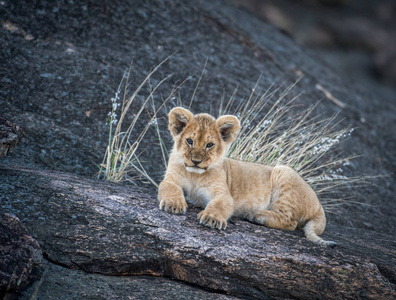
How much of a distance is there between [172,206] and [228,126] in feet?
4.63

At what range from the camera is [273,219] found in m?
5.93

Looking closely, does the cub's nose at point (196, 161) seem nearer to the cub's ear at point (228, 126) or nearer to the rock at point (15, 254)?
the cub's ear at point (228, 126)

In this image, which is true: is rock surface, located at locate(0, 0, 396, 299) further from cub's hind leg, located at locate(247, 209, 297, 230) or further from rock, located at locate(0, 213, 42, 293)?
cub's hind leg, located at locate(247, 209, 297, 230)

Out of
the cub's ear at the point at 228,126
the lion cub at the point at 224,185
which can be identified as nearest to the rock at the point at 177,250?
the lion cub at the point at 224,185

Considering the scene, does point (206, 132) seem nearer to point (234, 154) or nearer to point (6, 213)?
point (234, 154)

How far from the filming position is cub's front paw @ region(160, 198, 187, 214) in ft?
17.5

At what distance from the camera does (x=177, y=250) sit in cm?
462

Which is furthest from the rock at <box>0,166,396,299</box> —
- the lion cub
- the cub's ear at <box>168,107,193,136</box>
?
the cub's ear at <box>168,107,193,136</box>

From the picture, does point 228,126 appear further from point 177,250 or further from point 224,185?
point 177,250

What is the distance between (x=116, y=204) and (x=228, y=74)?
6.41 metres

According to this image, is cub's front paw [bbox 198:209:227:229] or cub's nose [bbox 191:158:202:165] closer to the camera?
cub's front paw [bbox 198:209:227:229]

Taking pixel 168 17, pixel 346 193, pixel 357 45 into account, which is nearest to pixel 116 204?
pixel 346 193

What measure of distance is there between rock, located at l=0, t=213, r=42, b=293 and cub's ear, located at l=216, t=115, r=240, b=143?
9.39 ft

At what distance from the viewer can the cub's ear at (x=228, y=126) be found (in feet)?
19.5
